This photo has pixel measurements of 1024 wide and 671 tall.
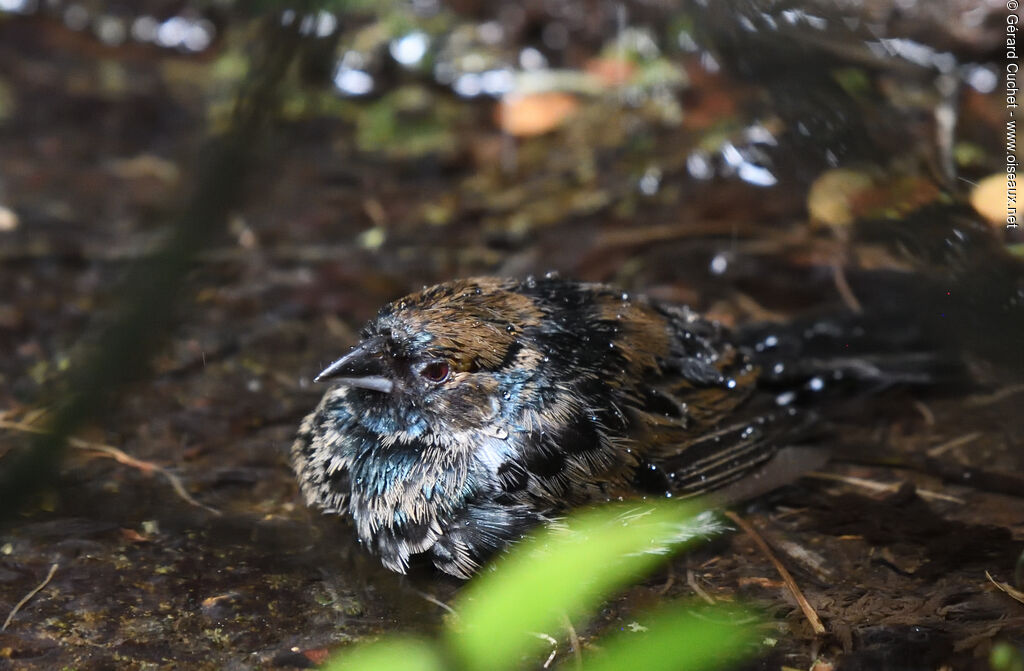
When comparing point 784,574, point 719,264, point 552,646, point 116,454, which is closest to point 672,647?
point 552,646

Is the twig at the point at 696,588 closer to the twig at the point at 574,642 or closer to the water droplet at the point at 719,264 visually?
the twig at the point at 574,642

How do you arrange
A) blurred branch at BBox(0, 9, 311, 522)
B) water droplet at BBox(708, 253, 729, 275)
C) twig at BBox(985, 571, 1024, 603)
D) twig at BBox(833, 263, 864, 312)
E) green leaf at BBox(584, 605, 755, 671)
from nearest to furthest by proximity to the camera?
green leaf at BBox(584, 605, 755, 671) < blurred branch at BBox(0, 9, 311, 522) < twig at BBox(985, 571, 1024, 603) < twig at BBox(833, 263, 864, 312) < water droplet at BBox(708, 253, 729, 275)

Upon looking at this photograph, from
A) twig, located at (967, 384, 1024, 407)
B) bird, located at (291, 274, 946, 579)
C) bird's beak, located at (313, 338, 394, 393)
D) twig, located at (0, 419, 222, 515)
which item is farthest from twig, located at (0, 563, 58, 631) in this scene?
twig, located at (967, 384, 1024, 407)

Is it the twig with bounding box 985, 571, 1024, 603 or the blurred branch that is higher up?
the blurred branch

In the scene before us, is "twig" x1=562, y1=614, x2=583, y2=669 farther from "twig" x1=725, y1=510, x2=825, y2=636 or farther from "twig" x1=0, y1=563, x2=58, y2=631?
"twig" x1=0, y1=563, x2=58, y2=631

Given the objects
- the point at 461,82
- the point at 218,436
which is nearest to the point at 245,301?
the point at 218,436

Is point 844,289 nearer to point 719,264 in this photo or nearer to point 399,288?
point 719,264

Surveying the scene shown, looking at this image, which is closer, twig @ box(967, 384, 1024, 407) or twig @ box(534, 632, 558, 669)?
twig @ box(534, 632, 558, 669)
